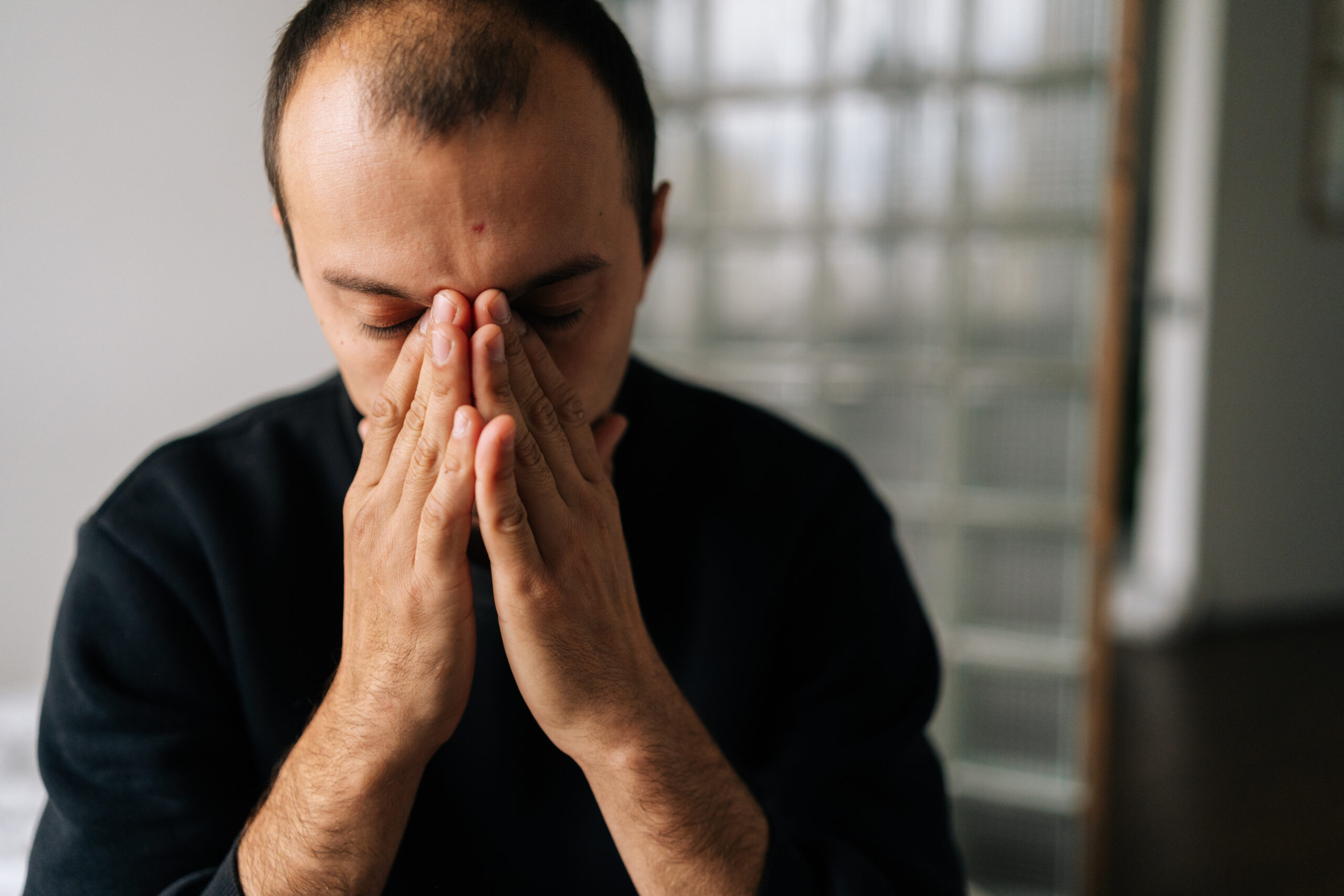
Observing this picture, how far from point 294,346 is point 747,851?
5.46 ft

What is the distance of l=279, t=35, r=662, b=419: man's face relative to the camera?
69 centimetres

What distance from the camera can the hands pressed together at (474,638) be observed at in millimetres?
694

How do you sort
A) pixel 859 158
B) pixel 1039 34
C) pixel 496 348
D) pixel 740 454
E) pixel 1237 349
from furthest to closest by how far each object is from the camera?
pixel 1237 349
pixel 859 158
pixel 1039 34
pixel 740 454
pixel 496 348

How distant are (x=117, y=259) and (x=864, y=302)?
62.8 inches

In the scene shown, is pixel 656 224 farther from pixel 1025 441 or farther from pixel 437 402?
pixel 1025 441

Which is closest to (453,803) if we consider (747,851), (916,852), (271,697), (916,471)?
(271,697)

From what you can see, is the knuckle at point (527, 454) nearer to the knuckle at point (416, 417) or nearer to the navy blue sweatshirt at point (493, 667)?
the knuckle at point (416, 417)

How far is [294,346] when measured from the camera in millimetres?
2041

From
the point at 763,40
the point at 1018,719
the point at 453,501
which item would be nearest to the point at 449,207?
the point at 453,501

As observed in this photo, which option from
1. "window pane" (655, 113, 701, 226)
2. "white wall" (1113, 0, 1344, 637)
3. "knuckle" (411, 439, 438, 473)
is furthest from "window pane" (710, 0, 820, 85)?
"white wall" (1113, 0, 1344, 637)

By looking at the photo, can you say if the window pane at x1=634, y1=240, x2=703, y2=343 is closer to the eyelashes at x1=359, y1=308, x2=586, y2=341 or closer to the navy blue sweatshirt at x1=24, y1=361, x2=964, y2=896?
the navy blue sweatshirt at x1=24, y1=361, x2=964, y2=896

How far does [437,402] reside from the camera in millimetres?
689

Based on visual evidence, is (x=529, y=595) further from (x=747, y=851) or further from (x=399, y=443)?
(x=747, y=851)

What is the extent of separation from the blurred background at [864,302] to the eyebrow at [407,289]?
117 cm
